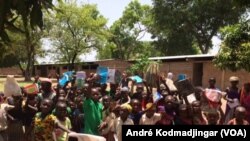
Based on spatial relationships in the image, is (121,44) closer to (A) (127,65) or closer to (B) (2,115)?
(A) (127,65)

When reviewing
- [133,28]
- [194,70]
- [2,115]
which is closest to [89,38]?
[133,28]

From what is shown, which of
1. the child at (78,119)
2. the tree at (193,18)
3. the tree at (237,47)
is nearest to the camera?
the child at (78,119)

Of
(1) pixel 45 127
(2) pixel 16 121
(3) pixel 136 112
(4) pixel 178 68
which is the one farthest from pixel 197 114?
(4) pixel 178 68

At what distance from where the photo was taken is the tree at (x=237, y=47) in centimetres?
1144

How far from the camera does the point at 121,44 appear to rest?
58.0 meters

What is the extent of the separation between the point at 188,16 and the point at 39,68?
75.8 feet

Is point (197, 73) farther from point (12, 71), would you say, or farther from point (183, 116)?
point (12, 71)

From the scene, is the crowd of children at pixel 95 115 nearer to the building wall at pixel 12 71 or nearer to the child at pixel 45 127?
the child at pixel 45 127

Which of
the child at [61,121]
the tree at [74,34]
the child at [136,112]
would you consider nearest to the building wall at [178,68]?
the tree at [74,34]

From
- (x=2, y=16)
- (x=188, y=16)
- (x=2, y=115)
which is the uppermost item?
(x=188, y=16)

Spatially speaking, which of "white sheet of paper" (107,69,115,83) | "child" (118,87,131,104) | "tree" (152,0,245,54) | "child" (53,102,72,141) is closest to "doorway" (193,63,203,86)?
"tree" (152,0,245,54)

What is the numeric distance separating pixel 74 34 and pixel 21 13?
41128mm

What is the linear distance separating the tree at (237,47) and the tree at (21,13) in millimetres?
8982

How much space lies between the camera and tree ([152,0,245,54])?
39500mm
